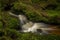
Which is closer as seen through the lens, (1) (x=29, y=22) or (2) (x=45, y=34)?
(2) (x=45, y=34)

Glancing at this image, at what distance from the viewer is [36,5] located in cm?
1262

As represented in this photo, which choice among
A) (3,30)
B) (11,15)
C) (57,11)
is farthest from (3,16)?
(57,11)

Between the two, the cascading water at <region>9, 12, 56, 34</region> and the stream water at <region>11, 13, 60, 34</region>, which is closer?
the stream water at <region>11, 13, 60, 34</region>

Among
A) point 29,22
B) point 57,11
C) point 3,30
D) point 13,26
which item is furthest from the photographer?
point 57,11

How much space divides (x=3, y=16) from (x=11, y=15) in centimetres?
171

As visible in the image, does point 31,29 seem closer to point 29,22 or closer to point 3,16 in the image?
point 29,22

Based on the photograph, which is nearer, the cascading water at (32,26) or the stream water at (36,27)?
the stream water at (36,27)

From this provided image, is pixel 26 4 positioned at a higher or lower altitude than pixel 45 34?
higher

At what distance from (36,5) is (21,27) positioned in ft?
5.45

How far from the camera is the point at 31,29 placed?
11984 millimetres

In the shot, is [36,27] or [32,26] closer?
[36,27]

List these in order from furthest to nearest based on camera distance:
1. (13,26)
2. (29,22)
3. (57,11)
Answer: (57,11), (29,22), (13,26)

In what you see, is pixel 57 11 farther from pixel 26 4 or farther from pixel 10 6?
pixel 10 6

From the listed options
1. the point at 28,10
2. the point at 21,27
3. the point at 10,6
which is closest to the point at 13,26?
the point at 21,27
